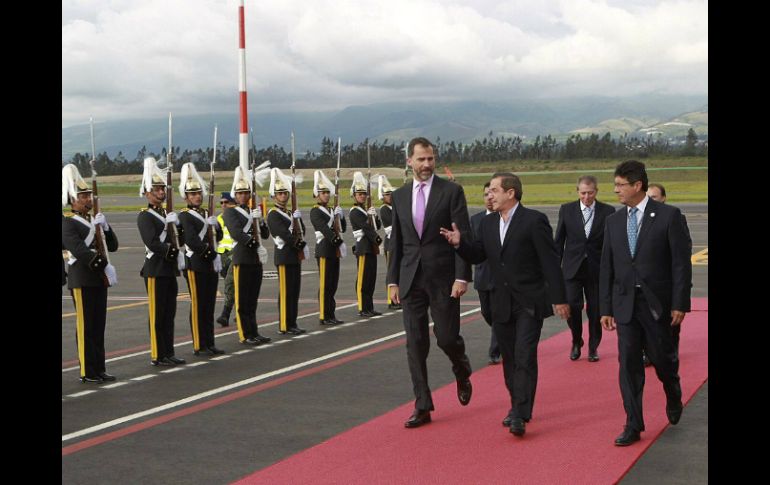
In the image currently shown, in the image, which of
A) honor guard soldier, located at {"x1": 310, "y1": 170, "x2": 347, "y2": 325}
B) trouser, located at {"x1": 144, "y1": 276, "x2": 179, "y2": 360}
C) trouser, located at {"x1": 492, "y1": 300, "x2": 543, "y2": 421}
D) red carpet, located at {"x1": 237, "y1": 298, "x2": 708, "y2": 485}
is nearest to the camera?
red carpet, located at {"x1": 237, "y1": 298, "x2": 708, "y2": 485}

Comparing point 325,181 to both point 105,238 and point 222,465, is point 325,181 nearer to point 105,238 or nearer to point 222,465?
point 105,238

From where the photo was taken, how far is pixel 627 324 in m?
7.49

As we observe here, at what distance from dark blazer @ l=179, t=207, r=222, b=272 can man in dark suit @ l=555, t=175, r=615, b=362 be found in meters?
4.01

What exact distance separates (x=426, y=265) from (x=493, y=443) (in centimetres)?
147

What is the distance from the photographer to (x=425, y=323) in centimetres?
820

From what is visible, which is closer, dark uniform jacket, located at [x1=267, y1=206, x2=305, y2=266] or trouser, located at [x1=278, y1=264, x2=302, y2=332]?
trouser, located at [x1=278, y1=264, x2=302, y2=332]

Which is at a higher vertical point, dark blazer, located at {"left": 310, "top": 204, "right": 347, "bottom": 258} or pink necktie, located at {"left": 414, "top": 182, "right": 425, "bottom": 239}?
pink necktie, located at {"left": 414, "top": 182, "right": 425, "bottom": 239}

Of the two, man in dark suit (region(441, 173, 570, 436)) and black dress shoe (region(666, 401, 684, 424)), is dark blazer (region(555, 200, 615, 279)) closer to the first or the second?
man in dark suit (region(441, 173, 570, 436))

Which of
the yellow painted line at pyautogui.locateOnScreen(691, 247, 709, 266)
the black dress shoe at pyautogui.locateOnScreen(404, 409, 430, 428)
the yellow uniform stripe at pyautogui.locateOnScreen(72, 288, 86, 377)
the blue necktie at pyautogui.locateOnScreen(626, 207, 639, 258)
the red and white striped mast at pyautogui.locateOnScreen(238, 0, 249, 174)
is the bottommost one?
the yellow painted line at pyautogui.locateOnScreen(691, 247, 709, 266)

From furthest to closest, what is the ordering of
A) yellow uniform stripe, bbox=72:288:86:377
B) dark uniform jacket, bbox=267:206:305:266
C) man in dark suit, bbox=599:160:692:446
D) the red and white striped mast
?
the red and white striped mast → dark uniform jacket, bbox=267:206:305:266 → yellow uniform stripe, bbox=72:288:86:377 → man in dark suit, bbox=599:160:692:446

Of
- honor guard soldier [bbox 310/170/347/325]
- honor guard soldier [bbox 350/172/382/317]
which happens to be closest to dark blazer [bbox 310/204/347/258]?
honor guard soldier [bbox 310/170/347/325]

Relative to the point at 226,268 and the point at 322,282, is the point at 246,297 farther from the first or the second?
the point at 226,268

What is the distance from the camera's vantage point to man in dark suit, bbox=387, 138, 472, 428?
7980 mm

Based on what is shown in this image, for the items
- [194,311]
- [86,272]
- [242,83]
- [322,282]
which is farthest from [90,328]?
[242,83]
